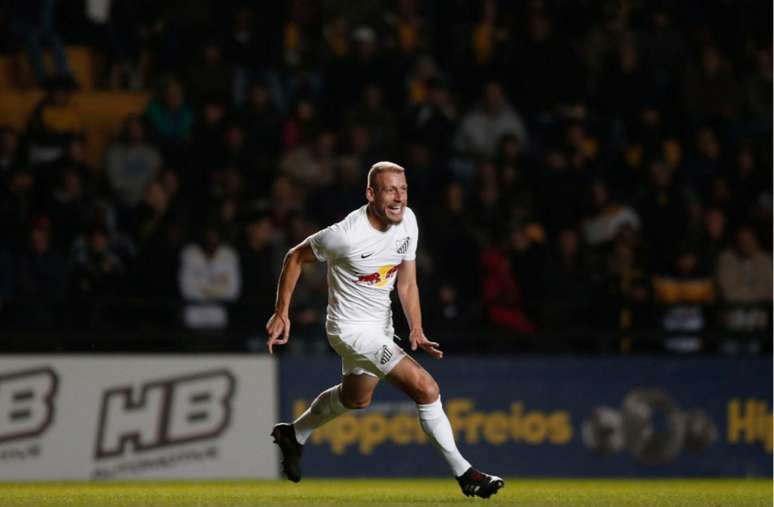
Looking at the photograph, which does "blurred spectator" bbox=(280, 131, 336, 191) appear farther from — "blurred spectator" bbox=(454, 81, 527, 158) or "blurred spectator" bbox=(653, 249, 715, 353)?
"blurred spectator" bbox=(653, 249, 715, 353)

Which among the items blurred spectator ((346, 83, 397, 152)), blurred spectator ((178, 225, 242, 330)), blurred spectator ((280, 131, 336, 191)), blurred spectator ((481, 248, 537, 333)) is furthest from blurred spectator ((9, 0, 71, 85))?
blurred spectator ((481, 248, 537, 333))

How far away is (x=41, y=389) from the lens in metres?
14.6

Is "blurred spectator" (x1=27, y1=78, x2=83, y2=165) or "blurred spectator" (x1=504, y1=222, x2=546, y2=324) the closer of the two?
"blurred spectator" (x1=504, y1=222, x2=546, y2=324)

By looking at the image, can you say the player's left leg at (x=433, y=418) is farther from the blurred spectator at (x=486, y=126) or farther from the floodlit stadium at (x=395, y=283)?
the blurred spectator at (x=486, y=126)

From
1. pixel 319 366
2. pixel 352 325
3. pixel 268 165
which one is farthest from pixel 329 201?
pixel 352 325

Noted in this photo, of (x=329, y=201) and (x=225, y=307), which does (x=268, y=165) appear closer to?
(x=329, y=201)

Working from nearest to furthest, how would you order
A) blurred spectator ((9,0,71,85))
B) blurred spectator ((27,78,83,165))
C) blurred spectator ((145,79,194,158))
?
blurred spectator ((27,78,83,165)) < blurred spectator ((145,79,194,158)) < blurred spectator ((9,0,71,85))

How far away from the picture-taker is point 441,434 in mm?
10227

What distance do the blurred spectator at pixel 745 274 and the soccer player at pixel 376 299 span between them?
6135mm

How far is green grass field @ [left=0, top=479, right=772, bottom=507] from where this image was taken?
10453 millimetres

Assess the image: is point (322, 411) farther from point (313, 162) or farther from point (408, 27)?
point (408, 27)

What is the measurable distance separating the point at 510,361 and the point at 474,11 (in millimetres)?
5828

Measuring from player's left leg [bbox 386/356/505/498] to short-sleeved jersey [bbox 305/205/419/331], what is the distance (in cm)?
41

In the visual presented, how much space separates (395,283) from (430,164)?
478 centimetres
